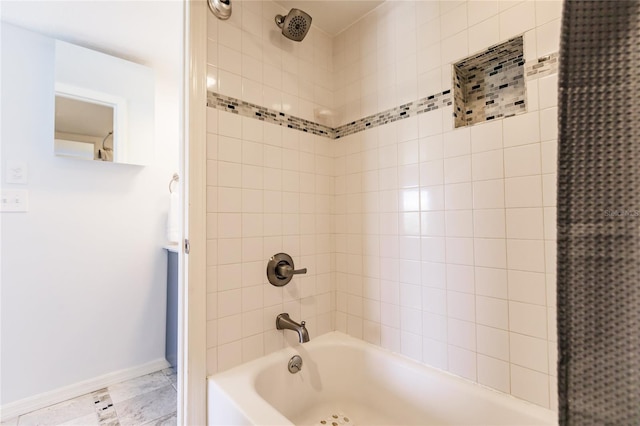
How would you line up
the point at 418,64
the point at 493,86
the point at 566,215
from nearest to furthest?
the point at 566,215, the point at 493,86, the point at 418,64

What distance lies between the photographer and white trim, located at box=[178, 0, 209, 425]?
119 cm

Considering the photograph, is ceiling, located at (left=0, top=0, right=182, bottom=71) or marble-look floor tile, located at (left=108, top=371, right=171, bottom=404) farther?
marble-look floor tile, located at (left=108, top=371, right=171, bottom=404)

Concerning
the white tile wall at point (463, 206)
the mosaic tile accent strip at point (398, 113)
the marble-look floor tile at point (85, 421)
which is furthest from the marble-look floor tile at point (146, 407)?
the mosaic tile accent strip at point (398, 113)

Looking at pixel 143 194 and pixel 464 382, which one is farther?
pixel 143 194

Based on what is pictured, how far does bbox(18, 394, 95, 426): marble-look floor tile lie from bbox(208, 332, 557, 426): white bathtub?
117 centimetres

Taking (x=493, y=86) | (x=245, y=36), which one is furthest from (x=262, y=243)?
(x=493, y=86)

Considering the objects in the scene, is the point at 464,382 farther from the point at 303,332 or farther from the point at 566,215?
the point at 566,215

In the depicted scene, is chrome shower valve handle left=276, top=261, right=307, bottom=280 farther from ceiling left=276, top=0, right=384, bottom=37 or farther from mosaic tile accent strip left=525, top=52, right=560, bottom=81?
ceiling left=276, top=0, right=384, bottom=37

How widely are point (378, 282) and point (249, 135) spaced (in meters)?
1.01

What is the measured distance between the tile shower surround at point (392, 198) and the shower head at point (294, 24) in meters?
0.08

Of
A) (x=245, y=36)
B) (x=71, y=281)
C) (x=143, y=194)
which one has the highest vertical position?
(x=245, y=36)

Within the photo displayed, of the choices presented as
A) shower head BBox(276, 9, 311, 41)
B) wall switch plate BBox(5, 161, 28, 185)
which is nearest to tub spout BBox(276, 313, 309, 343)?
shower head BBox(276, 9, 311, 41)

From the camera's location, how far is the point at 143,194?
2.22m

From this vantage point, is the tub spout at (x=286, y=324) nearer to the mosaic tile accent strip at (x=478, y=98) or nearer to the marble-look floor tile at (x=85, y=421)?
the mosaic tile accent strip at (x=478, y=98)
